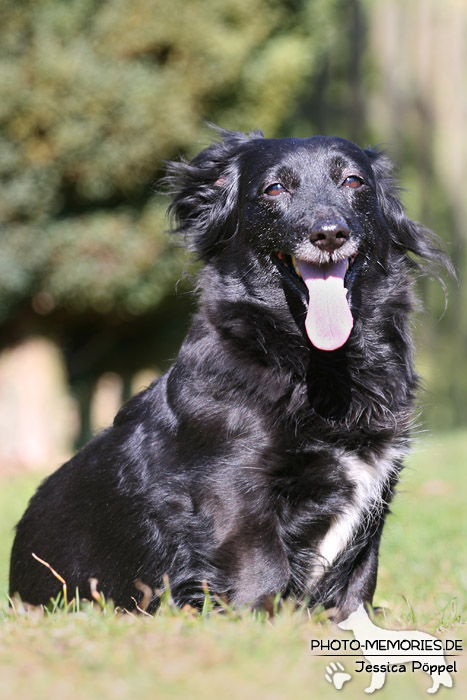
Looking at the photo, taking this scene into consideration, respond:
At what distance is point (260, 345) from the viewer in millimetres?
3453

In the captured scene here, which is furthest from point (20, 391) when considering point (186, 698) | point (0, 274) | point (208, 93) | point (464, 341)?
point (186, 698)

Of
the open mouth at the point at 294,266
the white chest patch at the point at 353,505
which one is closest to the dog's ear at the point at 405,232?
the open mouth at the point at 294,266

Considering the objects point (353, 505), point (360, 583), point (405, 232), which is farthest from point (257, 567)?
point (405, 232)

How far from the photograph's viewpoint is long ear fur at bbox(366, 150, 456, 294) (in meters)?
3.95

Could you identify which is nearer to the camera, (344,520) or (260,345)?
(344,520)

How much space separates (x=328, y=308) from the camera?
3.38 meters

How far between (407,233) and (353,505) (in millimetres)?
1364

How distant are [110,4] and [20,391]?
4.98 m

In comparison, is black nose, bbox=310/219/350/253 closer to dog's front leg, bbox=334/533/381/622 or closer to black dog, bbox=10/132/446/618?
black dog, bbox=10/132/446/618

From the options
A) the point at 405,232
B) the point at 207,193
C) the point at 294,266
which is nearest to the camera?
the point at 294,266

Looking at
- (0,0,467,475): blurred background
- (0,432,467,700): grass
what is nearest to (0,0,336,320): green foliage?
(0,0,467,475): blurred background

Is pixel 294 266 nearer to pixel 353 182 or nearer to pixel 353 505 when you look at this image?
pixel 353 182

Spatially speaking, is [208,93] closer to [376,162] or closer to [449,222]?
[449,222]

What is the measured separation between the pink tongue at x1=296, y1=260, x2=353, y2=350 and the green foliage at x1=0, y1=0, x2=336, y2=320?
729 cm
